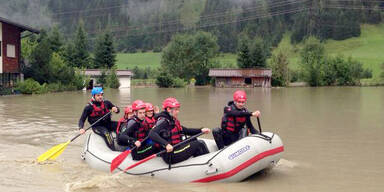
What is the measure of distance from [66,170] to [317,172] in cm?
512

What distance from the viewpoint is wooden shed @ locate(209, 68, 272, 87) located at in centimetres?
6020

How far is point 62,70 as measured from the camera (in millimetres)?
40594

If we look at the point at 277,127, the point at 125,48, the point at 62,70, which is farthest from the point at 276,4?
the point at 277,127

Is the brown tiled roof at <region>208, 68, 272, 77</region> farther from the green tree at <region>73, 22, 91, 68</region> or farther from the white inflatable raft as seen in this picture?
the white inflatable raft

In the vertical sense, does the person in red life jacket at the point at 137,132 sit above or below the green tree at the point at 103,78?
→ below

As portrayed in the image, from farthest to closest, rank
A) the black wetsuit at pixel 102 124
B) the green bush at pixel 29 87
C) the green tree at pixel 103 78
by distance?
the green tree at pixel 103 78 < the green bush at pixel 29 87 < the black wetsuit at pixel 102 124

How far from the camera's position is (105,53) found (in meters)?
61.8

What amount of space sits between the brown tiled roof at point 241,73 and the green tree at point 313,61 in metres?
5.96

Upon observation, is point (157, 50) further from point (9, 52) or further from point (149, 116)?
point (149, 116)

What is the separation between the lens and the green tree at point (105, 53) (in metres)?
61.3

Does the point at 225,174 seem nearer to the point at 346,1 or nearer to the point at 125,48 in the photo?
the point at 125,48

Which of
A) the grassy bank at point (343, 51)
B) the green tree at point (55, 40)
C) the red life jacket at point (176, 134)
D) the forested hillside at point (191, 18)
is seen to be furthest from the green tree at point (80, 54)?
the red life jacket at point (176, 134)

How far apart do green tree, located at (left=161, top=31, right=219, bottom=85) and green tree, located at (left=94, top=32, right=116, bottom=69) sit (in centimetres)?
823

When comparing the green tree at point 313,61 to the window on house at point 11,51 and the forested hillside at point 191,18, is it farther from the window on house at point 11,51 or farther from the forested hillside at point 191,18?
the window on house at point 11,51
